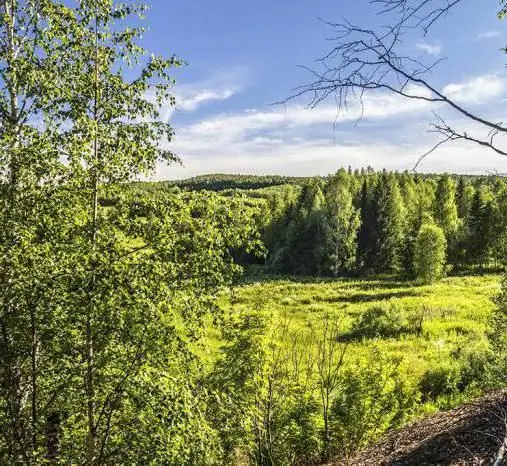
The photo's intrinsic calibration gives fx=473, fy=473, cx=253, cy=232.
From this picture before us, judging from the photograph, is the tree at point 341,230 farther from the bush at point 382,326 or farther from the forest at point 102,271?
the forest at point 102,271

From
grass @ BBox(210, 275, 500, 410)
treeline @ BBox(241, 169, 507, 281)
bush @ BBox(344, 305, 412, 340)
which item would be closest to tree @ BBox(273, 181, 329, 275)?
treeline @ BBox(241, 169, 507, 281)

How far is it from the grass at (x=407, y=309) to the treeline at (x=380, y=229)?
6728 mm

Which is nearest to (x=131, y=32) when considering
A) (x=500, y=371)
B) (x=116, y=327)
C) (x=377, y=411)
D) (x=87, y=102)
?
(x=87, y=102)

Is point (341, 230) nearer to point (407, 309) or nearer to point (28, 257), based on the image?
point (407, 309)

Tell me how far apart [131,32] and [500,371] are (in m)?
12.0

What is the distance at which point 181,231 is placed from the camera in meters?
6.51

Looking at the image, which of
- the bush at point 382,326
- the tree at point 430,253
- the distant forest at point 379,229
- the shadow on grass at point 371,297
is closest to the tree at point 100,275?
the bush at point 382,326

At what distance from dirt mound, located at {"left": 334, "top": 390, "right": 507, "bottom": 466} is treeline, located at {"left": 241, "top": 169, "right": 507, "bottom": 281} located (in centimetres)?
5012

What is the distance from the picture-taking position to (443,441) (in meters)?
8.10

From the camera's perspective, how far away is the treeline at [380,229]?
2438 inches

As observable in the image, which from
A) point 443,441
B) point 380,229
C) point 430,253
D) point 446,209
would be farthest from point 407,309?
point 446,209

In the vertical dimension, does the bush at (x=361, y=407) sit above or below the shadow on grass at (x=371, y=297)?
above

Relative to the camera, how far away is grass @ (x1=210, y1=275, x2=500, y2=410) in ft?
64.6

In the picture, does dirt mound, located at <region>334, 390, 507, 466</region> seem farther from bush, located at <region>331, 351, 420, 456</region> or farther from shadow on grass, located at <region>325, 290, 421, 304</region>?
shadow on grass, located at <region>325, 290, 421, 304</region>
